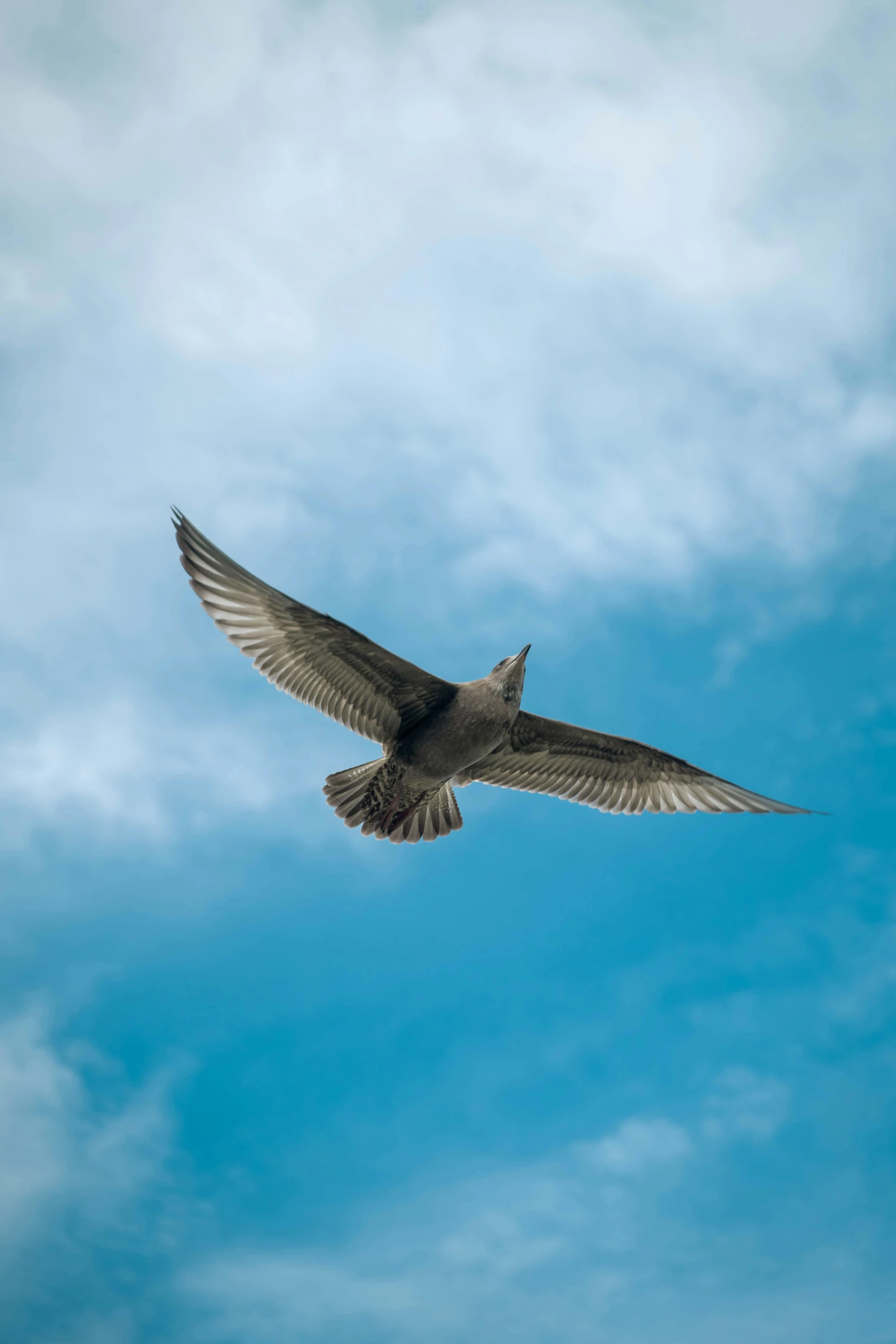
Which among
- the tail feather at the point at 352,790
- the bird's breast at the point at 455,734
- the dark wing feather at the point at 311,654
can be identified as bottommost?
the tail feather at the point at 352,790

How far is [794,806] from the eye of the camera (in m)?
11.3

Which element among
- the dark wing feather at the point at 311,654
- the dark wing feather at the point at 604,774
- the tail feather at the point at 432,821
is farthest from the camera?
the dark wing feather at the point at 604,774

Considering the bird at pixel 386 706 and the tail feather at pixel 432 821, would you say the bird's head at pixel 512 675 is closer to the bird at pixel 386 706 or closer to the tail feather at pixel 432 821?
the bird at pixel 386 706

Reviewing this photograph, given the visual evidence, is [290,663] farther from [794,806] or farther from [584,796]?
[794,806]

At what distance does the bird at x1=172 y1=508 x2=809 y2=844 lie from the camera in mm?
9875

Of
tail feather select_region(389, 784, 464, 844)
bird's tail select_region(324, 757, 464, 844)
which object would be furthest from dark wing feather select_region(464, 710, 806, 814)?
bird's tail select_region(324, 757, 464, 844)

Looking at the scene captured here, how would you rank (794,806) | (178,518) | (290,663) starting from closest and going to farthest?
(178,518) < (290,663) < (794,806)

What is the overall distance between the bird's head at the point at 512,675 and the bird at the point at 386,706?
0.04 ft

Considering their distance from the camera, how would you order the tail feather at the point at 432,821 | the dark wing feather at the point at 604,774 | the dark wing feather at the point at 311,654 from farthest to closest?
1. the dark wing feather at the point at 604,774
2. the tail feather at the point at 432,821
3. the dark wing feather at the point at 311,654

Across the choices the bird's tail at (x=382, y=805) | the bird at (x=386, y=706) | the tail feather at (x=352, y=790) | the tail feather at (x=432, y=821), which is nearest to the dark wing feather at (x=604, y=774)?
the bird at (x=386, y=706)

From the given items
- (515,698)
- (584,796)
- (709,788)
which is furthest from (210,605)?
(709,788)

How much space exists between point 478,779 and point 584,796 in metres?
1.28

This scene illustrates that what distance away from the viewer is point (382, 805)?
34.3 feet

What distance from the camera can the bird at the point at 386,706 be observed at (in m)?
9.88
